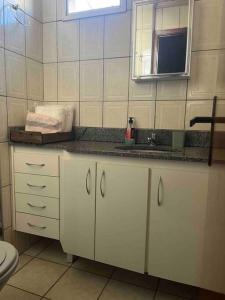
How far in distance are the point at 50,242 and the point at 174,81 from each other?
1.58m

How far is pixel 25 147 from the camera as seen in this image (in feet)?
5.18

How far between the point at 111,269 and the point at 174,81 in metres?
1.37

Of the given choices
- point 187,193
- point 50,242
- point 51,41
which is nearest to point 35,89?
point 51,41

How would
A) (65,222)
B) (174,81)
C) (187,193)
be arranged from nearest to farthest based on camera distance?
1. (187,193)
2. (65,222)
3. (174,81)

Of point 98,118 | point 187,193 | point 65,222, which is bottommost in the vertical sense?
point 65,222

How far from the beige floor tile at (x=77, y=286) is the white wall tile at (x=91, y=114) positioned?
3.54 ft

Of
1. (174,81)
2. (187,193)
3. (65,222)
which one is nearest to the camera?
(187,193)

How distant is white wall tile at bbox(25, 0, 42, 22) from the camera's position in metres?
1.71

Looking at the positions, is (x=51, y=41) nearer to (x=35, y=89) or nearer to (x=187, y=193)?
(x=35, y=89)

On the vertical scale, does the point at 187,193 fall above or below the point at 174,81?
below

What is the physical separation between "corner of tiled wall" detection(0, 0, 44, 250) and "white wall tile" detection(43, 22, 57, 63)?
4cm

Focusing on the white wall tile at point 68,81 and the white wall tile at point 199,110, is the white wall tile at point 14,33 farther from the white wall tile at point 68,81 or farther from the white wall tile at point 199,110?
the white wall tile at point 199,110

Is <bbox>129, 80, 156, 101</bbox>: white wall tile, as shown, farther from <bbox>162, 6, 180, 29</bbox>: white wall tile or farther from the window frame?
the window frame

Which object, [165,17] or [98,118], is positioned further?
[98,118]
